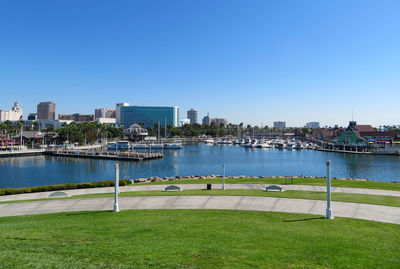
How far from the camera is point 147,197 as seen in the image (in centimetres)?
2203

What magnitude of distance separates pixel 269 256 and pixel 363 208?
35.6 ft

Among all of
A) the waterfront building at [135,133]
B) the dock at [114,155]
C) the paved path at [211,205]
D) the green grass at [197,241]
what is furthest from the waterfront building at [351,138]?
the green grass at [197,241]

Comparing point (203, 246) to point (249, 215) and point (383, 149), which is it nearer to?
point (249, 215)

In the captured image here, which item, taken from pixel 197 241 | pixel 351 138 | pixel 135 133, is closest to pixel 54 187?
pixel 197 241

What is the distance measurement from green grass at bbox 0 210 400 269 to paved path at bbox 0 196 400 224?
1.82 meters

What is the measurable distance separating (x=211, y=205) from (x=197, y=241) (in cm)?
785

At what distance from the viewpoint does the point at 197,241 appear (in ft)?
A: 37.0

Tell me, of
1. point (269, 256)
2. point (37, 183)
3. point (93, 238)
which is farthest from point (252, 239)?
point (37, 183)

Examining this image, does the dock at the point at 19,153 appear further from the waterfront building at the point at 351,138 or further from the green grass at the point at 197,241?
the waterfront building at the point at 351,138

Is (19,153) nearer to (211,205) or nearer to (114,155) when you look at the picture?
(114,155)

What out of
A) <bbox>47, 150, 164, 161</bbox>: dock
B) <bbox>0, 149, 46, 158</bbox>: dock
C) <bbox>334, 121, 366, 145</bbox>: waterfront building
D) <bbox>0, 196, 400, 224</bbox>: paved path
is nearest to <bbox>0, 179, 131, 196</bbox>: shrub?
<bbox>0, 196, 400, 224</bbox>: paved path

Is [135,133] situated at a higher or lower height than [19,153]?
higher

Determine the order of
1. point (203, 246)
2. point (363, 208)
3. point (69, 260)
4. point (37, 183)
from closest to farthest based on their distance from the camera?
point (69, 260) < point (203, 246) < point (363, 208) < point (37, 183)

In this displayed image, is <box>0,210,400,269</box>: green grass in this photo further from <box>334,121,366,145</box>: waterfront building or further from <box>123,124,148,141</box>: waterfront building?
<box>123,124,148,141</box>: waterfront building
